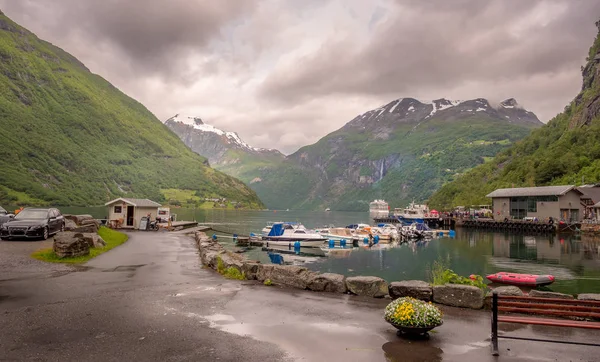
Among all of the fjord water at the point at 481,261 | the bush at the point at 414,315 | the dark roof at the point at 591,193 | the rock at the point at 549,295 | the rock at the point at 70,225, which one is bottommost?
the fjord water at the point at 481,261

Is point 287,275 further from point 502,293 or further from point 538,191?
point 538,191

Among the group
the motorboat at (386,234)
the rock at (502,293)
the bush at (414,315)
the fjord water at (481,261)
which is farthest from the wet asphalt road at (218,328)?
the motorboat at (386,234)

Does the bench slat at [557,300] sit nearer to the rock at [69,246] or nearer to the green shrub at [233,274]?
the green shrub at [233,274]

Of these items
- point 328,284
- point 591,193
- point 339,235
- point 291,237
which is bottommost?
point 339,235

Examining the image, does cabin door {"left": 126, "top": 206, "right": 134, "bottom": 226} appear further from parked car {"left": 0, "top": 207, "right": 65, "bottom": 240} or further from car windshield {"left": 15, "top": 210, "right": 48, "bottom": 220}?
car windshield {"left": 15, "top": 210, "right": 48, "bottom": 220}

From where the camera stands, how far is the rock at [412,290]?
51.6 feet

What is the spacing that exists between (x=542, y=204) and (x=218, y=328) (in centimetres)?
13145

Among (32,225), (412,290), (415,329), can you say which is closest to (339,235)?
(32,225)

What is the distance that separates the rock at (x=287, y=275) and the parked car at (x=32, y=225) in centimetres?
2227

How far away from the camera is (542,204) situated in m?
120

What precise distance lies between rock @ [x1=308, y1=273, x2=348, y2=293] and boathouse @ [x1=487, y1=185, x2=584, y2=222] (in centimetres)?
11793

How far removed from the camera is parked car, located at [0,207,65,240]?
103ft

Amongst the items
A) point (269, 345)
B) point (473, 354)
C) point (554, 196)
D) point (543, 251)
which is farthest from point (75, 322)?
point (554, 196)

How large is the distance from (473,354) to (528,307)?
14.9ft
